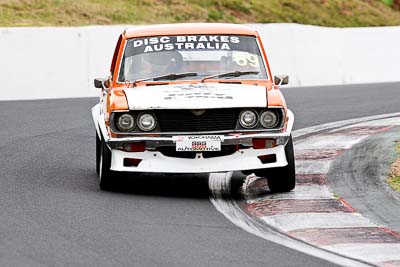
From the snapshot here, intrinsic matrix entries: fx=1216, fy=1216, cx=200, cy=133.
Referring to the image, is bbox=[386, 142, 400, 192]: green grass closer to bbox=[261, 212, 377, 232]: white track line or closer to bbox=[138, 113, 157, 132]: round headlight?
bbox=[261, 212, 377, 232]: white track line

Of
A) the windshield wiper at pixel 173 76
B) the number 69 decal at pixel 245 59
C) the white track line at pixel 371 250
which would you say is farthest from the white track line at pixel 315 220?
the number 69 decal at pixel 245 59

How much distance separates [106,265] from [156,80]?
4.21 meters

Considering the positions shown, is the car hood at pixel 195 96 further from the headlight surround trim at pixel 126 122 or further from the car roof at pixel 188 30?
the car roof at pixel 188 30

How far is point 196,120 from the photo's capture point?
10906mm

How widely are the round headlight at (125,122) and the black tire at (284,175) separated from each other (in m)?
1.27

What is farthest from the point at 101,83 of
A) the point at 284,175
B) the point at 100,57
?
the point at 100,57

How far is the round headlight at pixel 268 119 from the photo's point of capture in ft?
36.1

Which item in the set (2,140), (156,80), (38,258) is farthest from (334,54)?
(38,258)

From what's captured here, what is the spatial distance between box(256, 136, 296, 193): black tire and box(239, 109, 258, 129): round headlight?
0.43 metres

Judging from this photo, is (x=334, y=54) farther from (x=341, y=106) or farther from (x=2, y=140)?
(x=2, y=140)

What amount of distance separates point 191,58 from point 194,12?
Result: 23179mm

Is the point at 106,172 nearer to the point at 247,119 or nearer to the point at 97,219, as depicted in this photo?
the point at 247,119

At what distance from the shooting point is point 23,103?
865 inches

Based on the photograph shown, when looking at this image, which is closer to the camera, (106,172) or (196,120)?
(196,120)
